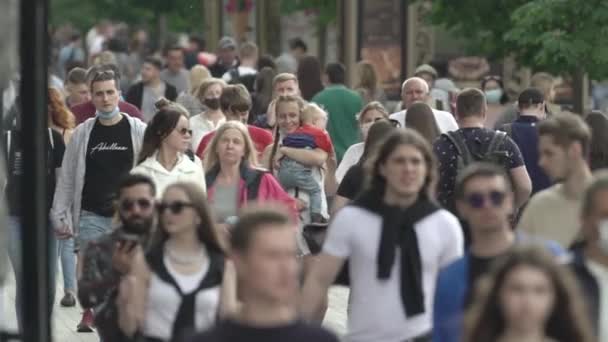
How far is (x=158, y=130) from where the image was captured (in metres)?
12.0

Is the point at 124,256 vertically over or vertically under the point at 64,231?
over

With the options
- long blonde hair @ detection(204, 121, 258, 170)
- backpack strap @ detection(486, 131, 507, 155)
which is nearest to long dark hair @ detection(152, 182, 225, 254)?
long blonde hair @ detection(204, 121, 258, 170)

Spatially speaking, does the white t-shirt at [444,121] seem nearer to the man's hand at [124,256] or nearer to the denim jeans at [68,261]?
the denim jeans at [68,261]

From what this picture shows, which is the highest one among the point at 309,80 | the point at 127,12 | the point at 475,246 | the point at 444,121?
the point at 127,12

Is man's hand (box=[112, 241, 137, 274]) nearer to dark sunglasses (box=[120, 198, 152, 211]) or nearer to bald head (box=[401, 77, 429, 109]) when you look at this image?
→ dark sunglasses (box=[120, 198, 152, 211])

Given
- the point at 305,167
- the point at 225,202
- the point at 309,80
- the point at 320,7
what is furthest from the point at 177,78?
the point at 225,202

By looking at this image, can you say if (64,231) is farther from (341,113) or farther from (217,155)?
(341,113)

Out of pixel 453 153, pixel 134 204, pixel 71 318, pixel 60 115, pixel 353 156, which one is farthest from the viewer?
pixel 71 318

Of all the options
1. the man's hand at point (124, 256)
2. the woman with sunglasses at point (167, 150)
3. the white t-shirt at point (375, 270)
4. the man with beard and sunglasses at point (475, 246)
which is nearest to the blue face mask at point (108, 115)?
the woman with sunglasses at point (167, 150)

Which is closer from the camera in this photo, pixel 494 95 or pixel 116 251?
pixel 116 251

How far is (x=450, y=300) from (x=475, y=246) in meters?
0.32

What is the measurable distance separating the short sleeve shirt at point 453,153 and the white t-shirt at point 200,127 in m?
4.10

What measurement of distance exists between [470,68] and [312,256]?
687 inches

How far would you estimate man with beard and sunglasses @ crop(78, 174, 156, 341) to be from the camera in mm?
8961
